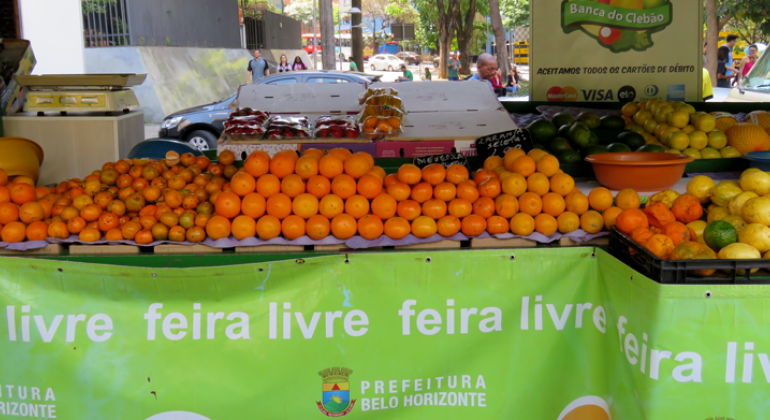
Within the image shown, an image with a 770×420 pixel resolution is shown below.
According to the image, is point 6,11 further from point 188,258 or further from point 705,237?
point 705,237

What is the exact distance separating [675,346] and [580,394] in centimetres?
53

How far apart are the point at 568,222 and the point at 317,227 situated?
108 centimetres

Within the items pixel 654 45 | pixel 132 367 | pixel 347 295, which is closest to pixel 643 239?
pixel 347 295

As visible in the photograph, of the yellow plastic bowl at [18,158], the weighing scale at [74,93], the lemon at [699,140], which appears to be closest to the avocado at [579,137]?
the lemon at [699,140]

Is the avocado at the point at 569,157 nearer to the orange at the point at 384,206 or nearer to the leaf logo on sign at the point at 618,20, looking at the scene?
the orange at the point at 384,206

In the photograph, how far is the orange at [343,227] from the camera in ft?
8.59

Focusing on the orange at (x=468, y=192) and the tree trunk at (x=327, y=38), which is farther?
the tree trunk at (x=327, y=38)

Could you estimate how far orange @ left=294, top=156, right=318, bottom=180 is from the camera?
109 inches

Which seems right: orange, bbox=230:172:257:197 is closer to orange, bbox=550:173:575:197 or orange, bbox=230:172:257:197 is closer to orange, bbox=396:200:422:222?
orange, bbox=396:200:422:222

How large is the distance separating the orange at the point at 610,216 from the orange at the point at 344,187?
1.11 metres

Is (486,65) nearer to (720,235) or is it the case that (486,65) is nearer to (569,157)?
(569,157)

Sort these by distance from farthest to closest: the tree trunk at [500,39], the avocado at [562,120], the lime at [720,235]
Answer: the tree trunk at [500,39], the avocado at [562,120], the lime at [720,235]

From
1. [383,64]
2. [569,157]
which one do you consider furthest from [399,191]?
[383,64]

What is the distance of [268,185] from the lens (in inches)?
108
